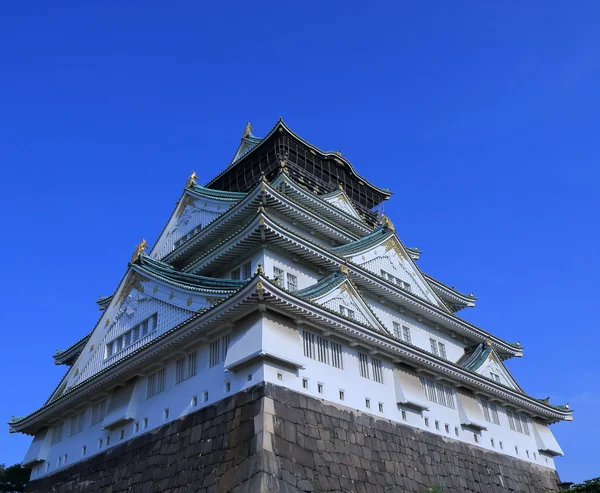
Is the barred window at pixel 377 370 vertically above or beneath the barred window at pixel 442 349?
beneath

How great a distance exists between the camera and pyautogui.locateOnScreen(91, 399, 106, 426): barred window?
24938 millimetres

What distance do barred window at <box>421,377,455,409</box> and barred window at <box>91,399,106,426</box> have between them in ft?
44.4

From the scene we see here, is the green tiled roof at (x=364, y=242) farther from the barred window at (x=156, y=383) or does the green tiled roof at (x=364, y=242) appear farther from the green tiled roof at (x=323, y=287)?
the barred window at (x=156, y=383)

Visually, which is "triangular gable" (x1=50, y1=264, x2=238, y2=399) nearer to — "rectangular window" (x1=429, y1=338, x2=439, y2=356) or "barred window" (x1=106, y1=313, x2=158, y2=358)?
"barred window" (x1=106, y1=313, x2=158, y2=358)

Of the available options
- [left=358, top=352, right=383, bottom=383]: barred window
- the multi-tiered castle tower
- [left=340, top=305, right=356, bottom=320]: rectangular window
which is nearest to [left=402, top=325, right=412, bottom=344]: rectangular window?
the multi-tiered castle tower

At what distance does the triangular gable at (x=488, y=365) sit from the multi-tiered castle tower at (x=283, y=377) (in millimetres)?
117

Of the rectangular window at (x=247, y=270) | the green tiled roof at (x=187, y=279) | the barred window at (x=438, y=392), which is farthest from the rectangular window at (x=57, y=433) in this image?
the barred window at (x=438, y=392)

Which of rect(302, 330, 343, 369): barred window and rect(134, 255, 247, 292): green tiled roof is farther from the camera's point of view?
rect(134, 255, 247, 292): green tiled roof

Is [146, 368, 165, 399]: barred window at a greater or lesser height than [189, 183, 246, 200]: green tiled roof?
lesser

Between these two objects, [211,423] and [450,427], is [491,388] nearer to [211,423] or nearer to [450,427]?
[450,427]

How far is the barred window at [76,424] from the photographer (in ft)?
85.4

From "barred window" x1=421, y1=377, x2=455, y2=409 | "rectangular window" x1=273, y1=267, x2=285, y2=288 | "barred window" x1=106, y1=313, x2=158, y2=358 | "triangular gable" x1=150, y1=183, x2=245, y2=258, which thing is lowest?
"barred window" x1=421, y1=377, x2=455, y2=409

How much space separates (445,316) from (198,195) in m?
14.6

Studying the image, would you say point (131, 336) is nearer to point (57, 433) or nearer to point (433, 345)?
point (57, 433)
